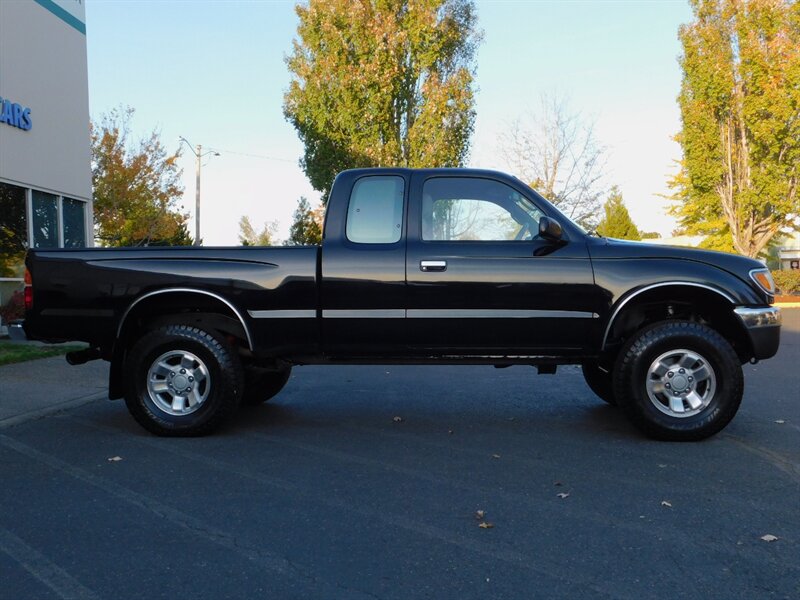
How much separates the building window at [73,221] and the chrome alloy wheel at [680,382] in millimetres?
12956

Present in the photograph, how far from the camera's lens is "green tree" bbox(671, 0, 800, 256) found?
2972 cm

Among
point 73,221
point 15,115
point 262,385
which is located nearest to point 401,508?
point 262,385

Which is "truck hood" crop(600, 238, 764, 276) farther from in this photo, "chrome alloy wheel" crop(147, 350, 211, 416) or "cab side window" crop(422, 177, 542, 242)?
"chrome alloy wheel" crop(147, 350, 211, 416)

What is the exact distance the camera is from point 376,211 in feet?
20.0

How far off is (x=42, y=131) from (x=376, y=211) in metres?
10.9

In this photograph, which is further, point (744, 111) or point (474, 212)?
point (744, 111)

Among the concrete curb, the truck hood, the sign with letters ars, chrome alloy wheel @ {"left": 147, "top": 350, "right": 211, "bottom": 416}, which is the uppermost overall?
the sign with letters ars

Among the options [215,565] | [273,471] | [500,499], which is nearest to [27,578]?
Answer: [215,565]

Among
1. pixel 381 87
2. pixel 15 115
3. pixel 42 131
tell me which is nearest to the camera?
pixel 15 115

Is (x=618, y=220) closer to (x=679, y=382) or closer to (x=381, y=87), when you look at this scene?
(x=381, y=87)

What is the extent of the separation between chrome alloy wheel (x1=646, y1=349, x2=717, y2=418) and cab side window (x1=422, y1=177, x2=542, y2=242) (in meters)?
1.43

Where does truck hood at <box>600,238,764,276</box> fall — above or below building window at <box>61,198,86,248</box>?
below

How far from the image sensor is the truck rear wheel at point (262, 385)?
23.5ft

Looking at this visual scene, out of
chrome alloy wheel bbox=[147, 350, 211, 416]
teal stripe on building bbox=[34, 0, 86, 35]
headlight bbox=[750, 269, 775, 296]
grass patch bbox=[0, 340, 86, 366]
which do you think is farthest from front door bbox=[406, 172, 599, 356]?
teal stripe on building bbox=[34, 0, 86, 35]
